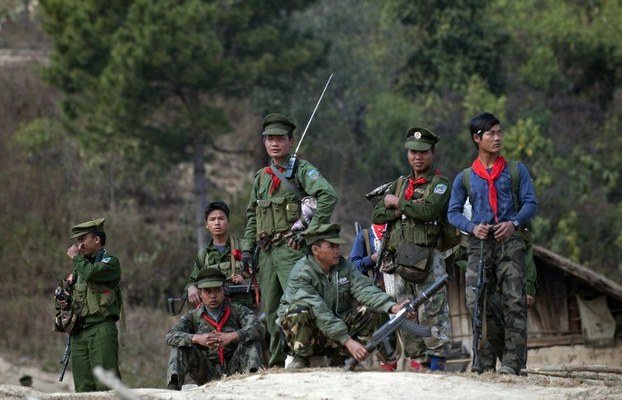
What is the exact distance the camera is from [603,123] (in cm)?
3428

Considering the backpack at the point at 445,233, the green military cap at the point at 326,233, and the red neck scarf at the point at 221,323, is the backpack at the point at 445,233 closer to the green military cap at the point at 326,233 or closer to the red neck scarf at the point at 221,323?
the green military cap at the point at 326,233

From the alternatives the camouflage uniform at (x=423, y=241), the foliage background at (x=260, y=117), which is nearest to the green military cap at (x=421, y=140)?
the camouflage uniform at (x=423, y=241)

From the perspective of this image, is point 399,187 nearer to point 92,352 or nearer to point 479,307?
point 479,307

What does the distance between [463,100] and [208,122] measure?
6.49 meters

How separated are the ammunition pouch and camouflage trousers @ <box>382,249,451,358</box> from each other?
2.7 inches

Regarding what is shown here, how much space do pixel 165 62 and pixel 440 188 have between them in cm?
1742

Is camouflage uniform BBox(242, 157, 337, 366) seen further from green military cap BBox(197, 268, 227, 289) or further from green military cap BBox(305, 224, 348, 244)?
green military cap BBox(305, 224, 348, 244)

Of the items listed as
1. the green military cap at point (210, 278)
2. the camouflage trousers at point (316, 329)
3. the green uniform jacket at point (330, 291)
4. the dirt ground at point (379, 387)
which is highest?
the green military cap at point (210, 278)

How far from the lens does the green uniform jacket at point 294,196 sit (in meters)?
11.7

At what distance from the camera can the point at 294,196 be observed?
39.2 ft

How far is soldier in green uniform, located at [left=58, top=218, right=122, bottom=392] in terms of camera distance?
12188 mm

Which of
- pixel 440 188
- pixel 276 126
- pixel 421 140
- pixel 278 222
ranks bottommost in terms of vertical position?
pixel 278 222

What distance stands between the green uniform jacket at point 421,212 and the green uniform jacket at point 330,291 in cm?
83

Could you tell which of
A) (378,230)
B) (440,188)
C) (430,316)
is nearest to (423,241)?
(440,188)
